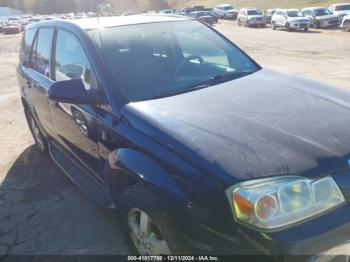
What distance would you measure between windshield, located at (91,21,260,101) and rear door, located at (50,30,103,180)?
0.24 metres

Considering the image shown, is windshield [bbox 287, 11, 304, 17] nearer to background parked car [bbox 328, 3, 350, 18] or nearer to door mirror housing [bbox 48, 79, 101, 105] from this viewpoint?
background parked car [bbox 328, 3, 350, 18]

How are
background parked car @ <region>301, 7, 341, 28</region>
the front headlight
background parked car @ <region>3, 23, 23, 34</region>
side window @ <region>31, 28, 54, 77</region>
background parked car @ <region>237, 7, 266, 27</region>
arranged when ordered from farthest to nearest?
background parked car @ <region>3, 23, 23, 34</region>
background parked car @ <region>237, 7, 266, 27</region>
background parked car @ <region>301, 7, 341, 28</region>
side window @ <region>31, 28, 54, 77</region>
the front headlight

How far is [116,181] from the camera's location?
281 centimetres

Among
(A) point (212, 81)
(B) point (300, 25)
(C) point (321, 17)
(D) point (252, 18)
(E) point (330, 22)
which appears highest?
(A) point (212, 81)

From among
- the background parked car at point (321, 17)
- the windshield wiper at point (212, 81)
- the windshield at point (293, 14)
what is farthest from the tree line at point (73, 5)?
the windshield wiper at point (212, 81)

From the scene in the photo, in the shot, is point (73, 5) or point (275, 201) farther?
point (73, 5)

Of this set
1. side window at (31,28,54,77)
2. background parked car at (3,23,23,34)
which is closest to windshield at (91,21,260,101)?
side window at (31,28,54,77)

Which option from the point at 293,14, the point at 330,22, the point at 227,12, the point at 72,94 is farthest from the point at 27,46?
the point at 227,12

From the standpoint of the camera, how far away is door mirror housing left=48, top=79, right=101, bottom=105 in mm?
2906

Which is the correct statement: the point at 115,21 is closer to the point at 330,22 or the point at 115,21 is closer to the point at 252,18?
the point at 330,22

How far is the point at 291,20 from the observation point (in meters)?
29.9

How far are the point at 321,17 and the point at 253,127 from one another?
102ft

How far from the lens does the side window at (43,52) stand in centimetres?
408

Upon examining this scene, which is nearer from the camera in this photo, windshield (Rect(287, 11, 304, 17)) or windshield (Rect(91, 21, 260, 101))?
windshield (Rect(91, 21, 260, 101))
